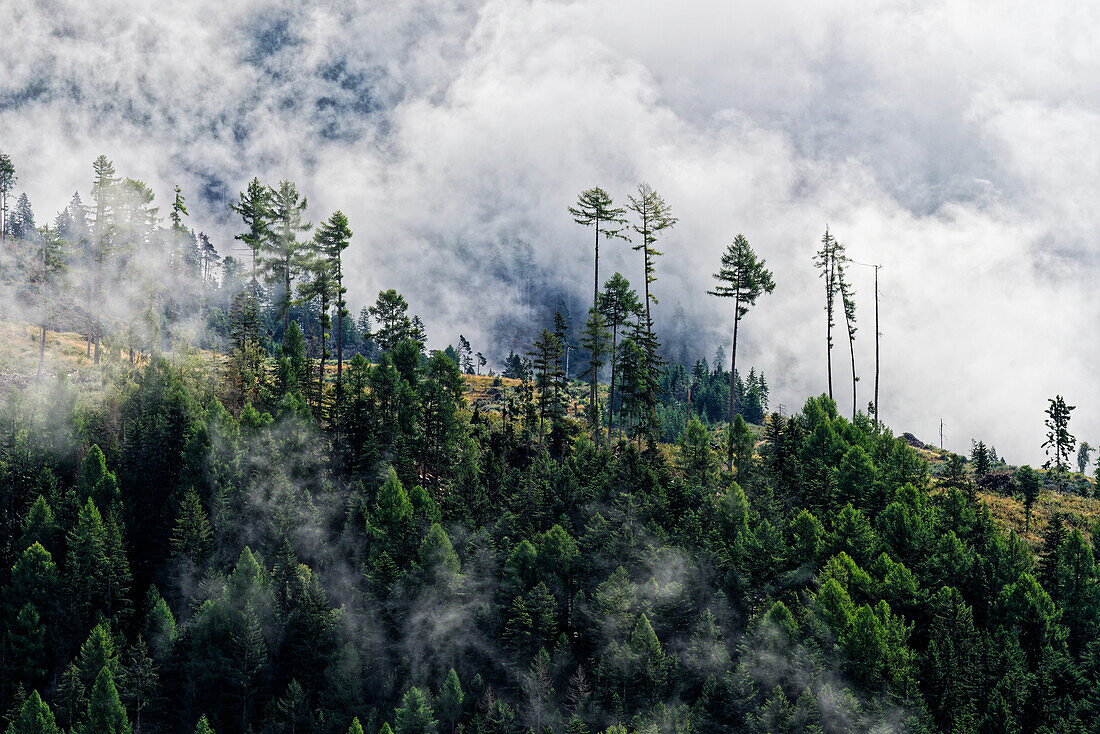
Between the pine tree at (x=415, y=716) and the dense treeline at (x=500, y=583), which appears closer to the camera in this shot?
the dense treeline at (x=500, y=583)

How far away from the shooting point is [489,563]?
2525 inches

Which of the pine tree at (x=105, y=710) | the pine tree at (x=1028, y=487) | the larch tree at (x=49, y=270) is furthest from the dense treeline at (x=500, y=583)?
the larch tree at (x=49, y=270)

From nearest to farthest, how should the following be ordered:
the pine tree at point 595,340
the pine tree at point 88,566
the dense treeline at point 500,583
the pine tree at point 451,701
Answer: the dense treeline at point 500,583 → the pine tree at point 451,701 → the pine tree at point 88,566 → the pine tree at point 595,340

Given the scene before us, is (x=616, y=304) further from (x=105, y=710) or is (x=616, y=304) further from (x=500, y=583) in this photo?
(x=105, y=710)

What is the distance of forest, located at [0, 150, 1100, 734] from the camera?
53500 mm

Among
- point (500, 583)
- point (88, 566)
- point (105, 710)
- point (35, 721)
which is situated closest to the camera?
point (35, 721)

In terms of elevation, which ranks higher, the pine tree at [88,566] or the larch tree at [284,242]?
the larch tree at [284,242]

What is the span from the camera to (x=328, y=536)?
6956 centimetres

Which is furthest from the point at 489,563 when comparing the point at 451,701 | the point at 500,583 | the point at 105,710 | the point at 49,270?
the point at 49,270

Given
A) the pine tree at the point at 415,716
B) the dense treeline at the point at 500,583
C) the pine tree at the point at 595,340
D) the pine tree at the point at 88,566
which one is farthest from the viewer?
the pine tree at the point at 595,340

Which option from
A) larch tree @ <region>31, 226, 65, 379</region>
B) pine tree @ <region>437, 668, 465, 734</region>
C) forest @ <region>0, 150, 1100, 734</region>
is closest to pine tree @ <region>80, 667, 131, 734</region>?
forest @ <region>0, 150, 1100, 734</region>

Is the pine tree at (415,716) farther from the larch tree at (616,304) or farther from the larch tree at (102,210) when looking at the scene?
the larch tree at (102,210)

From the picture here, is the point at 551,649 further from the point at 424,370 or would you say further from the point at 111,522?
the point at 111,522

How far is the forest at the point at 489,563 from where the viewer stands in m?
53.5
